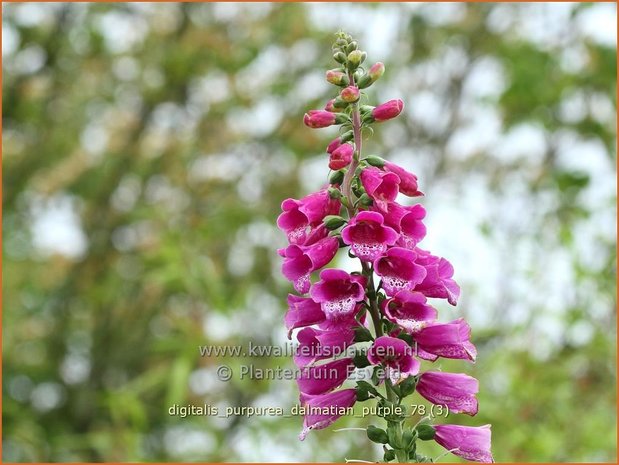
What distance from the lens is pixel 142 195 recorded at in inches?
301

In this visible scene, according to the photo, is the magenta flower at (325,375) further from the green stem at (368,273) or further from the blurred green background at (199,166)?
the blurred green background at (199,166)

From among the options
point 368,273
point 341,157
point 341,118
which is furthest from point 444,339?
point 341,118

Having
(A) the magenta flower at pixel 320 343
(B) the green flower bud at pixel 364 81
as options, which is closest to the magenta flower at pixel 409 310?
(A) the magenta flower at pixel 320 343

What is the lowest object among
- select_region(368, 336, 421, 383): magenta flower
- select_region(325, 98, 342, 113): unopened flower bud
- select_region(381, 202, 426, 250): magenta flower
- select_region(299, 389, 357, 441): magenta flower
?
select_region(299, 389, 357, 441): magenta flower

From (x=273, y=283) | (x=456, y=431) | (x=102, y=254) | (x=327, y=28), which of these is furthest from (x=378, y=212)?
(x=102, y=254)

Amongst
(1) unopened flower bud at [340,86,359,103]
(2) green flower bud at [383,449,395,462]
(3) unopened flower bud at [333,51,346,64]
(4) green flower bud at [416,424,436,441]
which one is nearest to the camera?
(2) green flower bud at [383,449,395,462]

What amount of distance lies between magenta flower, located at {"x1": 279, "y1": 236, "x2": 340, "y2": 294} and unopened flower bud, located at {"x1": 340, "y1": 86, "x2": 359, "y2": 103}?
35cm

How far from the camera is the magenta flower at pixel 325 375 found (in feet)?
6.32

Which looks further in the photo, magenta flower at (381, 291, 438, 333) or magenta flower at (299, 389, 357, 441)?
magenta flower at (299, 389, 357, 441)

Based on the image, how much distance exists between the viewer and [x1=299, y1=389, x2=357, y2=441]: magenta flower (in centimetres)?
192

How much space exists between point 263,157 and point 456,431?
5.55m

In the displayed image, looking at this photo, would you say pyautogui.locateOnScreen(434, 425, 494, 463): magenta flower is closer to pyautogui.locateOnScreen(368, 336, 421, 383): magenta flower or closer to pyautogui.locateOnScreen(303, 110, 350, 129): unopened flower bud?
pyautogui.locateOnScreen(368, 336, 421, 383): magenta flower

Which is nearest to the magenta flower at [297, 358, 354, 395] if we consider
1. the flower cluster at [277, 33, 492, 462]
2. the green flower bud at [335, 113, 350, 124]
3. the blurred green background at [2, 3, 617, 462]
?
the flower cluster at [277, 33, 492, 462]

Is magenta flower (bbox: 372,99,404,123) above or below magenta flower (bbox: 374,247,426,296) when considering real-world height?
above
